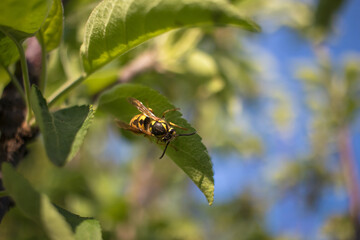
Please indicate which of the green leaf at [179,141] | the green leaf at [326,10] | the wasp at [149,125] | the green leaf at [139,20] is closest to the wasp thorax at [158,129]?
the wasp at [149,125]

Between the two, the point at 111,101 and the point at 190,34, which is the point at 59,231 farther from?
the point at 190,34

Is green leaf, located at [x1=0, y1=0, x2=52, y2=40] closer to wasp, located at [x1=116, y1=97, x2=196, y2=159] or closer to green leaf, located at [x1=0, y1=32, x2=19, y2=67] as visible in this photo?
green leaf, located at [x1=0, y1=32, x2=19, y2=67]

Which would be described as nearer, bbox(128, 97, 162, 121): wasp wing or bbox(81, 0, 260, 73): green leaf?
bbox(81, 0, 260, 73): green leaf

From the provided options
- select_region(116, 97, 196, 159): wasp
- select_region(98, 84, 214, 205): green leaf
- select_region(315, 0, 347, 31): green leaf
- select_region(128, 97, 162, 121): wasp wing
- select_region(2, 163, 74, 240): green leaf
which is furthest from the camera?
select_region(315, 0, 347, 31): green leaf

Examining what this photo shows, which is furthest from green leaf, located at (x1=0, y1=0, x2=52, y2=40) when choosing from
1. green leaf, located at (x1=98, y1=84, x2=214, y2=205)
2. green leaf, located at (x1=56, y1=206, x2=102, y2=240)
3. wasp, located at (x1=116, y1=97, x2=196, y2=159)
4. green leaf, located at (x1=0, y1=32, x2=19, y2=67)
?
wasp, located at (x1=116, y1=97, x2=196, y2=159)

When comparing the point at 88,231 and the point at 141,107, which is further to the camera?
the point at 141,107

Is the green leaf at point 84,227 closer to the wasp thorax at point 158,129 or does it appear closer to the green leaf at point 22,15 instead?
the green leaf at point 22,15

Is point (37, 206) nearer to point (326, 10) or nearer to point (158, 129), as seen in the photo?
point (158, 129)

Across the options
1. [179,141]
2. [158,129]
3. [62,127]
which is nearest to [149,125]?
[158,129]
